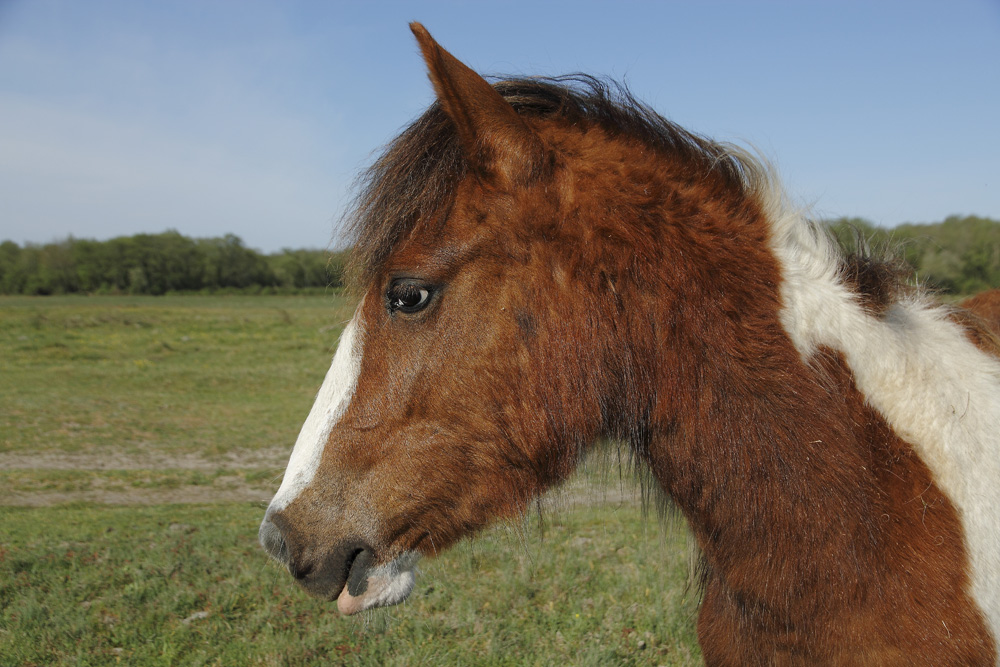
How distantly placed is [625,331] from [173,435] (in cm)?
1100

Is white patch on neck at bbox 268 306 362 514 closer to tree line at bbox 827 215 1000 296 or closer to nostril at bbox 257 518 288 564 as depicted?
nostril at bbox 257 518 288 564

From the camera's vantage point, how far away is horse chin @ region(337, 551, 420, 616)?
187 cm

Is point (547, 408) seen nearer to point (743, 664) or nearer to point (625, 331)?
point (625, 331)

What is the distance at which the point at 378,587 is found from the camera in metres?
1.90

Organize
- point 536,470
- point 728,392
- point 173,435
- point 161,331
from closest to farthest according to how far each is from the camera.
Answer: point 728,392
point 536,470
point 173,435
point 161,331

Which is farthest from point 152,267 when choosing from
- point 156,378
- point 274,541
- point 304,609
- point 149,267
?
point 274,541

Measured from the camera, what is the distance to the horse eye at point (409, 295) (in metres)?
1.83

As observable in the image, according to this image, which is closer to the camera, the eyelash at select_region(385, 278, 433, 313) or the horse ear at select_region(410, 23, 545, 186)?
the horse ear at select_region(410, 23, 545, 186)

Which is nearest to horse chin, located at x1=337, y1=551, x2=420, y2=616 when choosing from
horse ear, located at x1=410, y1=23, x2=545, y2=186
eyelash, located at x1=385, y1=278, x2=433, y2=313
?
eyelash, located at x1=385, y1=278, x2=433, y2=313

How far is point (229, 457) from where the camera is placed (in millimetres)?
9625

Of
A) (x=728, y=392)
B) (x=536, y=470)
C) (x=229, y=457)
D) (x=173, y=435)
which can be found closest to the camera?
(x=728, y=392)

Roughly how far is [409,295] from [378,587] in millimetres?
862

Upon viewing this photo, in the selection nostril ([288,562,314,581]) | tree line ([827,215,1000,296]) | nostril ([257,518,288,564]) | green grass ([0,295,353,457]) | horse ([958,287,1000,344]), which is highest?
tree line ([827,215,1000,296])

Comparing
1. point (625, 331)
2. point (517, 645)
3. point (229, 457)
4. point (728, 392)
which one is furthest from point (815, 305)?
point (229, 457)
